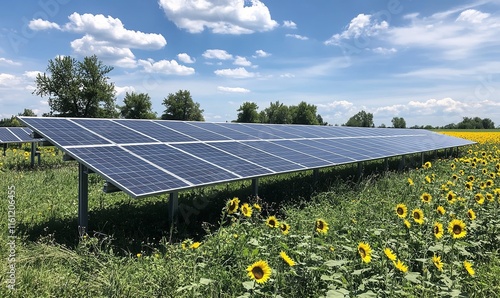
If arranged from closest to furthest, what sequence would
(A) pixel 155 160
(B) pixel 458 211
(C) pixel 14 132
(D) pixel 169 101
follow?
(B) pixel 458 211 < (A) pixel 155 160 < (C) pixel 14 132 < (D) pixel 169 101

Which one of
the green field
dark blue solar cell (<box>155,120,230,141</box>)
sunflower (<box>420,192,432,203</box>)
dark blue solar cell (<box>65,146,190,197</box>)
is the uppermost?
dark blue solar cell (<box>155,120,230,141</box>)

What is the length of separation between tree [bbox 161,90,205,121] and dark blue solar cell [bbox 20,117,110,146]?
7282cm

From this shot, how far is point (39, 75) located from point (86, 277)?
45.8 meters

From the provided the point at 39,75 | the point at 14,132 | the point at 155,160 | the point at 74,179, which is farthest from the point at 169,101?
the point at 155,160

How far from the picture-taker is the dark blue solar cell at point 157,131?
834cm

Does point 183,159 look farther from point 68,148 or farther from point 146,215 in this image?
point 68,148

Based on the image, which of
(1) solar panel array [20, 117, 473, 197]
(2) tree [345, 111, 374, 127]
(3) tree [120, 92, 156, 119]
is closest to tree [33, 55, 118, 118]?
(3) tree [120, 92, 156, 119]

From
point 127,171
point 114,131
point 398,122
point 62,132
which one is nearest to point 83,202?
point 127,171

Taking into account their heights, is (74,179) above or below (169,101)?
below

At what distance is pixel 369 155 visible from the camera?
11.5 m

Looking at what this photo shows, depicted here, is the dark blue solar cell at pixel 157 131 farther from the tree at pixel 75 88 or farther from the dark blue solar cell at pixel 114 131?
the tree at pixel 75 88

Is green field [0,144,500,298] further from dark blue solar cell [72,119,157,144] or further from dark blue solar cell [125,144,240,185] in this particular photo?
dark blue solar cell [72,119,157,144]

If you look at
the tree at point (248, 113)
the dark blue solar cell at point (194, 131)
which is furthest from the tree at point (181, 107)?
the dark blue solar cell at point (194, 131)

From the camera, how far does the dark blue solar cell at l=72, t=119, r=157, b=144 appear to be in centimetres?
736
